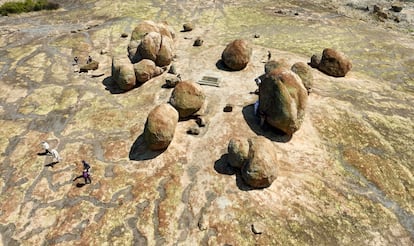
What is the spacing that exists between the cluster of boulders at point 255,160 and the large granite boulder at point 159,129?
207 inches

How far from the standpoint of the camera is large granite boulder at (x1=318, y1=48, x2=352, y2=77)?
3425 centimetres

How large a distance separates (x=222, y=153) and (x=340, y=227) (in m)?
10.0

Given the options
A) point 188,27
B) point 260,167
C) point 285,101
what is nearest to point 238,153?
point 260,167

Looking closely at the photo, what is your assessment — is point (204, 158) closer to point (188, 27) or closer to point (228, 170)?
point (228, 170)

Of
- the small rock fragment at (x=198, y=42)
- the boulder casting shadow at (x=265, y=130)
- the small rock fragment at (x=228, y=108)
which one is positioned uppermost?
the small rock fragment at (x=198, y=42)

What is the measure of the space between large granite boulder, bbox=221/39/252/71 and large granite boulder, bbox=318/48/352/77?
9104 millimetres

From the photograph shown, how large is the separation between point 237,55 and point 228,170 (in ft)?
56.6

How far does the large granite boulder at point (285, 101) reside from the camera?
25078 millimetres

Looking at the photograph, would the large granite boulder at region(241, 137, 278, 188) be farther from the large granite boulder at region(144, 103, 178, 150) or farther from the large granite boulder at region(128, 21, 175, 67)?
the large granite boulder at region(128, 21, 175, 67)

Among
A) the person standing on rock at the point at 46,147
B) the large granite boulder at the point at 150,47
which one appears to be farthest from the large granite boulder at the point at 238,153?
the large granite boulder at the point at 150,47

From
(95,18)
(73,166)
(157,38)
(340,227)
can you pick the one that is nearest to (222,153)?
(340,227)

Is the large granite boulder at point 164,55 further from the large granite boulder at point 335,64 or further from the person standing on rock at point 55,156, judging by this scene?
the large granite boulder at point 335,64

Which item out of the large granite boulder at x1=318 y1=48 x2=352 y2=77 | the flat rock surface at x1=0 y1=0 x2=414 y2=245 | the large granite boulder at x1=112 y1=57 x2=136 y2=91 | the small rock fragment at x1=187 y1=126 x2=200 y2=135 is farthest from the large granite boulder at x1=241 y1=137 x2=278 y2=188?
the large granite boulder at x1=318 y1=48 x2=352 y2=77

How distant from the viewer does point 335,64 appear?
34.4 meters
